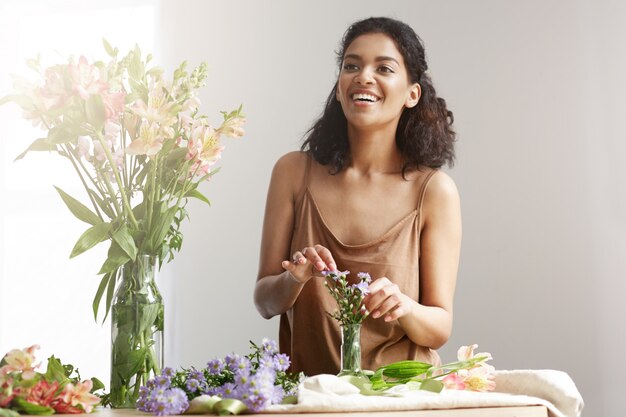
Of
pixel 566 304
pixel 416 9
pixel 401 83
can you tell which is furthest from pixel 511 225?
pixel 401 83

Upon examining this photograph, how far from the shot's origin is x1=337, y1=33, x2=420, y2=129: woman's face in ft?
5.31

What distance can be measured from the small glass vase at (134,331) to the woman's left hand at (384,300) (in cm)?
28

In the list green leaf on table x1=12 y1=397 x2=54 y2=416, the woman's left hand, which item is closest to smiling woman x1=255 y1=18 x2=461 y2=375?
the woman's left hand

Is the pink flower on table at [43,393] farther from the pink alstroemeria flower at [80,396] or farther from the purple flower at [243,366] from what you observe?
the purple flower at [243,366]

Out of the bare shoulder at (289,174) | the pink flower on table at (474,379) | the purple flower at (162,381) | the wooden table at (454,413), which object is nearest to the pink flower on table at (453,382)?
the pink flower on table at (474,379)

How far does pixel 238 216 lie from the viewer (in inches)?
108

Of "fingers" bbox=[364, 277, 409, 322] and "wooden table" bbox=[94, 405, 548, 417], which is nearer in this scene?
"wooden table" bbox=[94, 405, 548, 417]

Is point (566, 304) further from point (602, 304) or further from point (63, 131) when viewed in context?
point (63, 131)

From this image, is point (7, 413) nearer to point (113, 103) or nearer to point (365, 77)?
point (113, 103)

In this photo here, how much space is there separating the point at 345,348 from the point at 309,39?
70.9 inches

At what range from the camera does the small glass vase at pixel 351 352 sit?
3.34 feet

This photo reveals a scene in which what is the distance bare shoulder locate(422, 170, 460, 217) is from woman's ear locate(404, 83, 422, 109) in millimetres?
168

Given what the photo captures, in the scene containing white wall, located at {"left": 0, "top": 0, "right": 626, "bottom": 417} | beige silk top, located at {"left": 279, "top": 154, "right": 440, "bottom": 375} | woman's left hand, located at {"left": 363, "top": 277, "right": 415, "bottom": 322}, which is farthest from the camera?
white wall, located at {"left": 0, "top": 0, "right": 626, "bottom": 417}

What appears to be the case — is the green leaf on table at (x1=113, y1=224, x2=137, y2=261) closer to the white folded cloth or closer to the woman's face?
the white folded cloth
